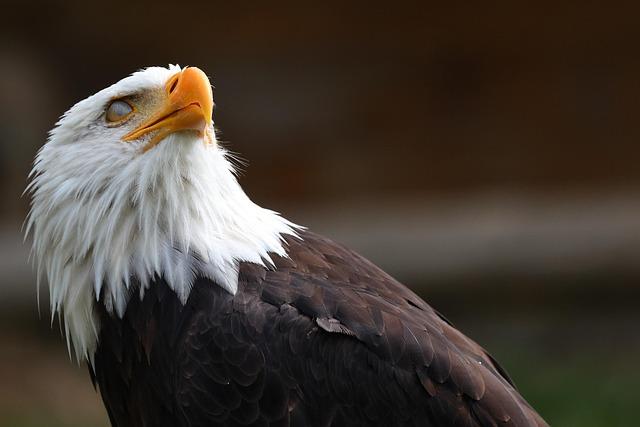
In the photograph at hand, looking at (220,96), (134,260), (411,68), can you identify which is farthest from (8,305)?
(134,260)

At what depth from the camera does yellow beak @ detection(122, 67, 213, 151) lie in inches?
128

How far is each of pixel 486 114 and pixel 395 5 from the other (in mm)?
1038

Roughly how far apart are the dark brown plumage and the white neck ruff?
11 cm

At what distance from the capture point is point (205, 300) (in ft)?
10.6

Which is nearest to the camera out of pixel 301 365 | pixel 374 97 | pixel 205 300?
pixel 301 365

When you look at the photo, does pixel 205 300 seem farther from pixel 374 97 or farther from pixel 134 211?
pixel 374 97

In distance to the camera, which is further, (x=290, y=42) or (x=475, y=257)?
(x=290, y=42)

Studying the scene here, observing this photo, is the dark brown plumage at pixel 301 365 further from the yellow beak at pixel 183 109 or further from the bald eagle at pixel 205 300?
the yellow beak at pixel 183 109

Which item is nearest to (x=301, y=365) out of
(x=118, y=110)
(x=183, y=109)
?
(x=183, y=109)

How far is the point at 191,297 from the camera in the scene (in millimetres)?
3277

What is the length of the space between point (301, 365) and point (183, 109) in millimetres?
777

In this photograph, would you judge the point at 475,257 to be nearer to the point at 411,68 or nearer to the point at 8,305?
the point at 411,68

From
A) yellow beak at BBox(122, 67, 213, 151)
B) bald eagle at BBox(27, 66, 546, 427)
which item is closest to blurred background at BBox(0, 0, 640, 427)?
bald eagle at BBox(27, 66, 546, 427)

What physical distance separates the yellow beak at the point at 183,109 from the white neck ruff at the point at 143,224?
0.04m
